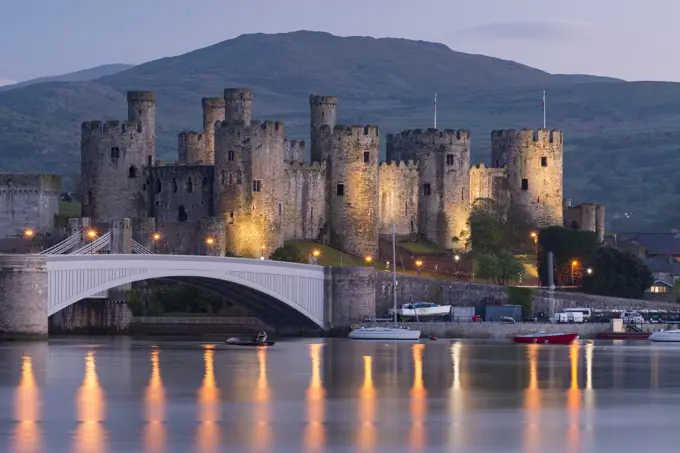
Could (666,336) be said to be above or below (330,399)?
above

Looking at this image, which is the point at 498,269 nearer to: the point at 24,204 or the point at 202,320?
the point at 202,320

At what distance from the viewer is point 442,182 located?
11050 centimetres

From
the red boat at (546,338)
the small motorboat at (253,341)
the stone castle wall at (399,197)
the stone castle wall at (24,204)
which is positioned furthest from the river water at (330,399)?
the stone castle wall at (399,197)

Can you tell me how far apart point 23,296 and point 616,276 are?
4030 cm

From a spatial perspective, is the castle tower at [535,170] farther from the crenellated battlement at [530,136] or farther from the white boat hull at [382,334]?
the white boat hull at [382,334]

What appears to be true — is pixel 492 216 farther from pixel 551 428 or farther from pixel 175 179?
pixel 551 428

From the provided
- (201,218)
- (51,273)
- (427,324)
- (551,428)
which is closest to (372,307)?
(427,324)

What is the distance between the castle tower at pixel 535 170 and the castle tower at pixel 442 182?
15.2ft

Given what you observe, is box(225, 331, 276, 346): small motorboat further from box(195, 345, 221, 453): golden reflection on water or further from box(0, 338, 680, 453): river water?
box(195, 345, 221, 453): golden reflection on water

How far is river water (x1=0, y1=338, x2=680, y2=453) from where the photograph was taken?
45.5 m

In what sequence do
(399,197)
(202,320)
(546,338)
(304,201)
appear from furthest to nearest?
(399,197) < (304,201) < (202,320) < (546,338)

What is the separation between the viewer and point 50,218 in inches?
4178

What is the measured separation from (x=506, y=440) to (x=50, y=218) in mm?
63500

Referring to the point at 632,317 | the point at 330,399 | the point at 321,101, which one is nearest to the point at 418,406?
the point at 330,399
